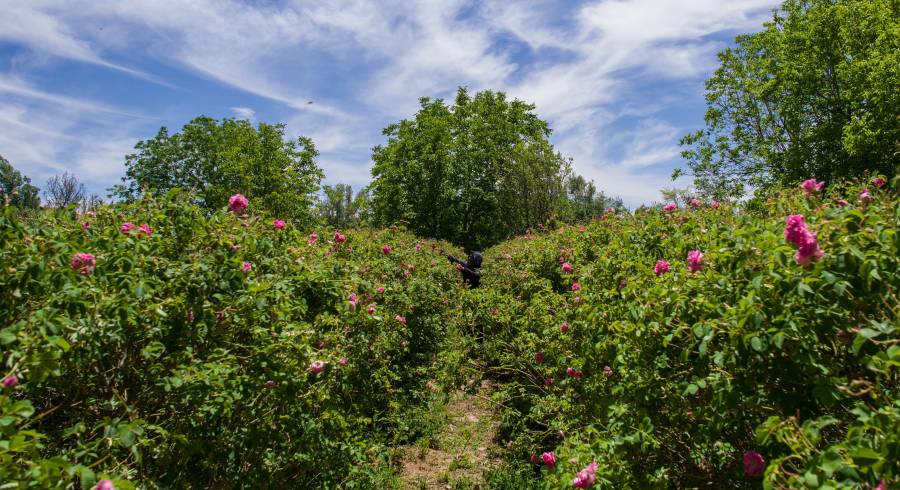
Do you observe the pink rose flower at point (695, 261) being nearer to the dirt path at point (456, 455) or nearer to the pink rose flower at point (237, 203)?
the pink rose flower at point (237, 203)

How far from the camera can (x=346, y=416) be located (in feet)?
11.9

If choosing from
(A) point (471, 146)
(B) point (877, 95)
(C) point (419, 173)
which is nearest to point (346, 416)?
(B) point (877, 95)

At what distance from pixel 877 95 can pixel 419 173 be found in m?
22.2

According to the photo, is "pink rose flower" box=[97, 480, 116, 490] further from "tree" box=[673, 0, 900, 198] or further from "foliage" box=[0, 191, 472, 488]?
"tree" box=[673, 0, 900, 198]

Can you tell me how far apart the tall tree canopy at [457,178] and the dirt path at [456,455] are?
2387 centimetres

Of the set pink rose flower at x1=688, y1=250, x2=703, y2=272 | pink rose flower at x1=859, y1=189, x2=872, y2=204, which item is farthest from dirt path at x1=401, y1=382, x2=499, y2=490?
pink rose flower at x1=859, y1=189, x2=872, y2=204

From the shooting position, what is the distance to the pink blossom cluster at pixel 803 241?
157cm

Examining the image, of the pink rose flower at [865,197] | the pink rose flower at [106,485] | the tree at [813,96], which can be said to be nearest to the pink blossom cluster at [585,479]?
the pink rose flower at [865,197]

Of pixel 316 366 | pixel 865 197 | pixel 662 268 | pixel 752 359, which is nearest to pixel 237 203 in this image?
pixel 316 366

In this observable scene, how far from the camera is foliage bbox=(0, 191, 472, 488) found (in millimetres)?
1639

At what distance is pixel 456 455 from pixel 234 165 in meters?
30.4

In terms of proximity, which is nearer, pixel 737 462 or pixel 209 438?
pixel 737 462

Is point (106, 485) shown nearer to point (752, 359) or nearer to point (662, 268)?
point (752, 359)

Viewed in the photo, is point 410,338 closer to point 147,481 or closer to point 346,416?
point 346,416
